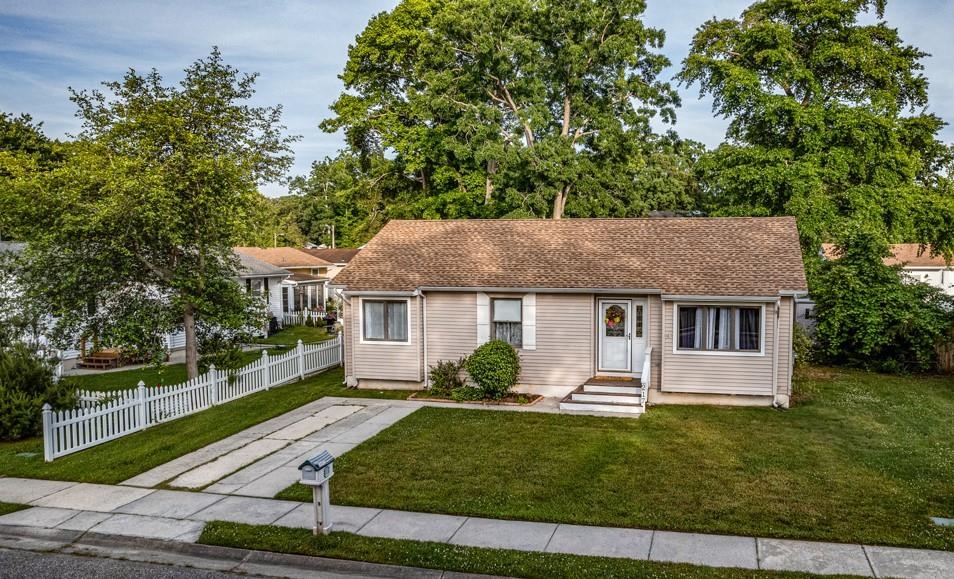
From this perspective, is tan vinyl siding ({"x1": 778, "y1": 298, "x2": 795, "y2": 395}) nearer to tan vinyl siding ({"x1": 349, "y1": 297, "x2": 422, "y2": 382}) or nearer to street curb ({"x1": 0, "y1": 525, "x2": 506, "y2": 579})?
tan vinyl siding ({"x1": 349, "y1": 297, "x2": 422, "y2": 382})

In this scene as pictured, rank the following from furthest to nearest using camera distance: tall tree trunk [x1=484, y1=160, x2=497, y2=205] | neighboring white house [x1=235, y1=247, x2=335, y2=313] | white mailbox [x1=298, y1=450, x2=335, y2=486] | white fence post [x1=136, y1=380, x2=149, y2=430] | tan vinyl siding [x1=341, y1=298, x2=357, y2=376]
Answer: neighboring white house [x1=235, y1=247, x2=335, y2=313], tall tree trunk [x1=484, y1=160, x2=497, y2=205], tan vinyl siding [x1=341, y1=298, x2=357, y2=376], white fence post [x1=136, y1=380, x2=149, y2=430], white mailbox [x1=298, y1=450, x2=335, y2=486]

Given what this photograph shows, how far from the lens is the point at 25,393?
45.3 ft

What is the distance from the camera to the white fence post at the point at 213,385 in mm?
15883

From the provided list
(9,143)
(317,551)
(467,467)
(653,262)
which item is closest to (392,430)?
(467,467)

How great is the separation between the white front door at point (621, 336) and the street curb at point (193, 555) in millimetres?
10029

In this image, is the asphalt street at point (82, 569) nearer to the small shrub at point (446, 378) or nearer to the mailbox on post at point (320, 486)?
the mailbox on post at point (320, 486)

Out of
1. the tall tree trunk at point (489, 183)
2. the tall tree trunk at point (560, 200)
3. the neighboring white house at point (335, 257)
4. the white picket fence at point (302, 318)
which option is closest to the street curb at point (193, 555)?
the tall tree trunk at point (560, 200)

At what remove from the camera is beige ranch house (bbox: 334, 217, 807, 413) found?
605 inches

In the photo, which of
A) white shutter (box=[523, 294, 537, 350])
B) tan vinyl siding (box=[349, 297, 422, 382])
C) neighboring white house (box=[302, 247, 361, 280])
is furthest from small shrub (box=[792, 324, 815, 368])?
neighboring white house (box=[302, 247, 361, 280])

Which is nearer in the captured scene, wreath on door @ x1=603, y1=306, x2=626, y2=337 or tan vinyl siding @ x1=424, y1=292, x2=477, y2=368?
wreath on door @ x1=603, y1=306, x2=626, y2=337

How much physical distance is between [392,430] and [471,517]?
192 inches

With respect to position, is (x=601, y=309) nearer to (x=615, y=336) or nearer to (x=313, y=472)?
(x=615, y=336)

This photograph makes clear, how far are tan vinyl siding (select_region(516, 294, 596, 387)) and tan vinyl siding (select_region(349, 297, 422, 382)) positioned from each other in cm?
285

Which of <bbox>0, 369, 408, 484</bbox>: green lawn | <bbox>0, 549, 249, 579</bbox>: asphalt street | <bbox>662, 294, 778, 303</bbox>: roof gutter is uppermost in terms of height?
<bbox>662, 294, 778, 303</bbox>: roof gutter
